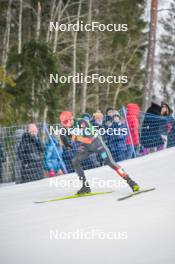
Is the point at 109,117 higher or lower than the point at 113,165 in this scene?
higher

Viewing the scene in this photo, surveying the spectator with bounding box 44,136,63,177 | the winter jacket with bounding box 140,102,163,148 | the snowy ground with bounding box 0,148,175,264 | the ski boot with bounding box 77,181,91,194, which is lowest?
the snowy ground with bounding box 0,148,175,264

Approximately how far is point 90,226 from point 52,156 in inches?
193

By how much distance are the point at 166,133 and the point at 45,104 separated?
3270mm

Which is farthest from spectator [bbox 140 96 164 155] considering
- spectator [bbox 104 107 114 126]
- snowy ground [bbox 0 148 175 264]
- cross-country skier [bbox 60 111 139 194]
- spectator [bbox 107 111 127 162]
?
cross-country skier [bbox 60 111 139 194]

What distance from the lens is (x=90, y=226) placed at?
7.99 metres

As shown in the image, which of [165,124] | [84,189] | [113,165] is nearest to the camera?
[113,165]

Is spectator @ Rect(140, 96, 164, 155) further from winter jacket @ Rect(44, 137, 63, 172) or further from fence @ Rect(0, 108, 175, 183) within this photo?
winter jacket @ Rect(44, 137, 63, 172)

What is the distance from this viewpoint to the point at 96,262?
647 cm

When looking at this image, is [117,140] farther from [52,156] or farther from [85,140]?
[85,140]

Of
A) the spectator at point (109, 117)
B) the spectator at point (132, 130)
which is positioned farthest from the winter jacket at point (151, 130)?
the spectator at point (109, 117)

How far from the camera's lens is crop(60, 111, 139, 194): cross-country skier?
9.94 m

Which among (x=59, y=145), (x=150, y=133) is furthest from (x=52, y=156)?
(x=150, y=133)

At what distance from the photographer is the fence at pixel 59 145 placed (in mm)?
12234

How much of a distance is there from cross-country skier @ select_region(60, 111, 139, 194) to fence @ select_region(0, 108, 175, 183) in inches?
84.0
